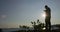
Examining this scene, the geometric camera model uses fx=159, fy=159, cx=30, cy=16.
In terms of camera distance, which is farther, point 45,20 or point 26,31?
point 45,20

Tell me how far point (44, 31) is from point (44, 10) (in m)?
1.16

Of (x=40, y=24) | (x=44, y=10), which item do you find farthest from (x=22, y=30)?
(x=44, y=10)

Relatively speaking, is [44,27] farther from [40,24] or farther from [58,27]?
[58,27]

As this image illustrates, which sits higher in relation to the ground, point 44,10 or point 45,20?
point 44,10

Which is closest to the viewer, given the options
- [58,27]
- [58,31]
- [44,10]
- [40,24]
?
[40,24]

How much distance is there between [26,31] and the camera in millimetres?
7898

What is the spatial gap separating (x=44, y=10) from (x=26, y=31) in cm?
148

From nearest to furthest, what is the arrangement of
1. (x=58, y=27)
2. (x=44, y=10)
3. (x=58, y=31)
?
(x=44, y=10) → (x=58, y=31) → (x=58, y=27)

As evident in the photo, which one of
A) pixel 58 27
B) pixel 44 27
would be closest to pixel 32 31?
pixel 44 27

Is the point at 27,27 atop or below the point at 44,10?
below

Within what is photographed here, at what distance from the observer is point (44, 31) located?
25.8ft

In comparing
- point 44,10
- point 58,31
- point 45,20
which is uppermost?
point 44,10

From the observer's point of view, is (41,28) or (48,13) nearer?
(41,28)

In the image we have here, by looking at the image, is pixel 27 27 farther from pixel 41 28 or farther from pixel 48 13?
pixel 48 13
